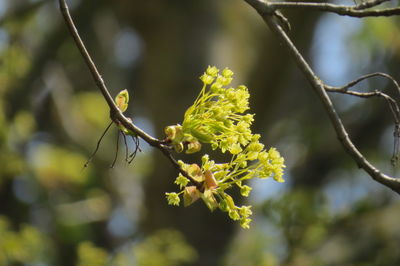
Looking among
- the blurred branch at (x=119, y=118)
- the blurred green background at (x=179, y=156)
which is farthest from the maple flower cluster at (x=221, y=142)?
the blurred green background at (x=179, y=156)

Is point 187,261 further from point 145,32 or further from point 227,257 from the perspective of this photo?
point 145,32

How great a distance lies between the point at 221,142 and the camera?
5.42ft

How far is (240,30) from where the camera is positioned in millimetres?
5773

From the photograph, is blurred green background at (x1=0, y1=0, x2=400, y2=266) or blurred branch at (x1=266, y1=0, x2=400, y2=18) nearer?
blurred branch at (x1=266, y1=0, x2=400, y2=18)

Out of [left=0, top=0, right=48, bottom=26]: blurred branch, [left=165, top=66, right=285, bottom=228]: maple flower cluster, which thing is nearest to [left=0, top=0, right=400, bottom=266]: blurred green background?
[left=0, top=0, right=48, bottom=26]: blurred branch

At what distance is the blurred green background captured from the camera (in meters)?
4.85

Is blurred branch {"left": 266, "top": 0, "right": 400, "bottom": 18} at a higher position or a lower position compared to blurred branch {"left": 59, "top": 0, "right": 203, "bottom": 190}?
higher

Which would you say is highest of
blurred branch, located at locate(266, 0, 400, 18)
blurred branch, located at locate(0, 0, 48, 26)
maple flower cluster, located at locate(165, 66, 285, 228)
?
blurred branch, located at locate(0, 0, 48, 26)

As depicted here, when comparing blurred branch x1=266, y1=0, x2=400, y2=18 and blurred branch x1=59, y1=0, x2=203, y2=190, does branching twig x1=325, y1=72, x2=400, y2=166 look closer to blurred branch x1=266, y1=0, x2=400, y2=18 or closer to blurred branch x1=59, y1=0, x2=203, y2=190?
blurred branch x1=266, y1=0, x2=400, y2=18

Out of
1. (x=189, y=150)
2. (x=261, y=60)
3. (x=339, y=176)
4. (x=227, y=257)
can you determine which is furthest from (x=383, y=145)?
(x=189, y=150)

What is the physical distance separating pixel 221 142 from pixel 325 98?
0.94 feet

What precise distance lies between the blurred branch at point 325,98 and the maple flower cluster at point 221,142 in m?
0.17

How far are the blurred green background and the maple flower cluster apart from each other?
2707 millimetres

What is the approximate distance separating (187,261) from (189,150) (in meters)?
3.75
